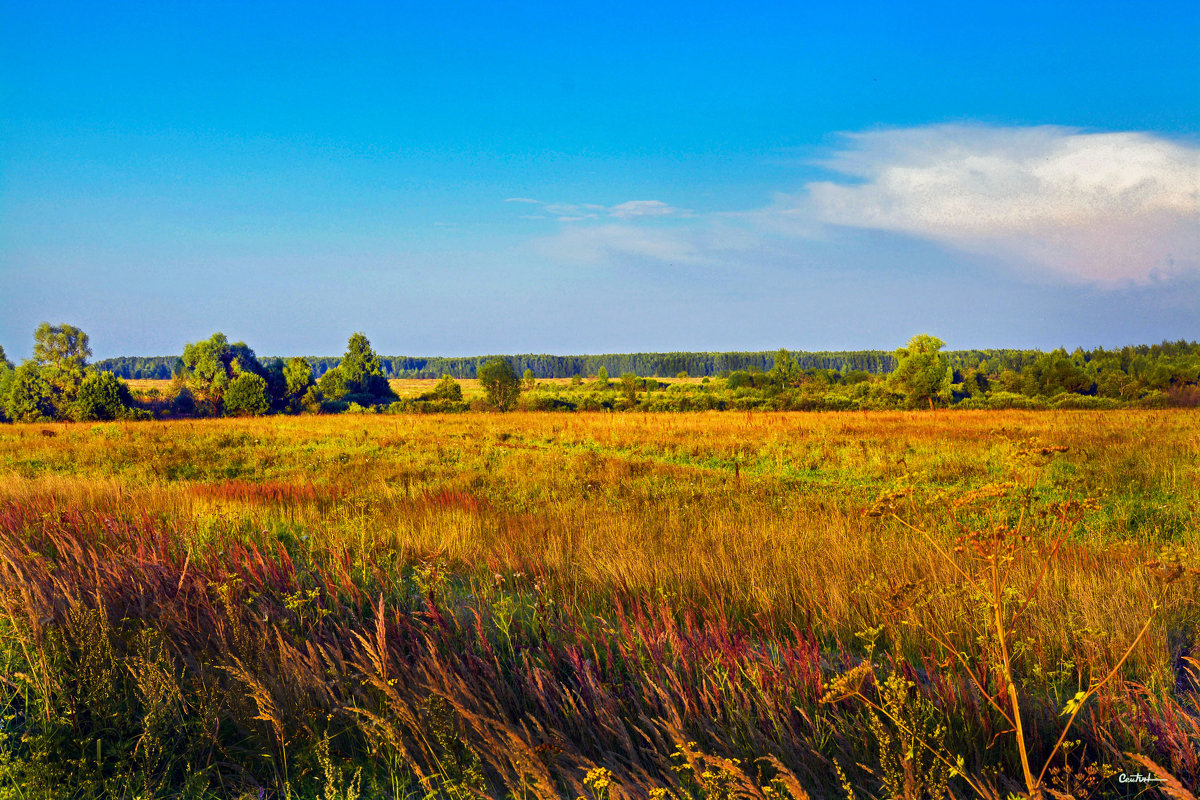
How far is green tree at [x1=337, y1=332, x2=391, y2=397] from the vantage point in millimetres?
80125

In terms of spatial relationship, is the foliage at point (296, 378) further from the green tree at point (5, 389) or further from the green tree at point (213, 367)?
the green tree at point (5, 389)

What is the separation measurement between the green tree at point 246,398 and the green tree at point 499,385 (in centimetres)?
1732

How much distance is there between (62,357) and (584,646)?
65.9m

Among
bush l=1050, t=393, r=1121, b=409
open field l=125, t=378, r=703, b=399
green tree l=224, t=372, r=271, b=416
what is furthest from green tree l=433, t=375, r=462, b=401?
bush l=1050, t=393, r=1121, b=409

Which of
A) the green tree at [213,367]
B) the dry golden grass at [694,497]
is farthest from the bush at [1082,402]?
the green tree at [213,367]

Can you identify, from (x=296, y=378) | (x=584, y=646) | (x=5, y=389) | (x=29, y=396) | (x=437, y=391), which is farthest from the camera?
(x=437, y=391)

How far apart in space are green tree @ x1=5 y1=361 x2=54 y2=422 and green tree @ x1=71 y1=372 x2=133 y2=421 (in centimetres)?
323

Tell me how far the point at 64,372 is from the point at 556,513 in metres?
60.4

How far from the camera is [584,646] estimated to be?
12.3ft

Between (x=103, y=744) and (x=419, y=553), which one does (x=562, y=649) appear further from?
(x=419, y=553)

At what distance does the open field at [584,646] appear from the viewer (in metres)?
2.65

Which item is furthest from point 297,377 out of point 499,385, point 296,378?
point 499,385

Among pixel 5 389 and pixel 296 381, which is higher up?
pixel 296 381

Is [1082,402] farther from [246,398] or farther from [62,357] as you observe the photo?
[62,357]
